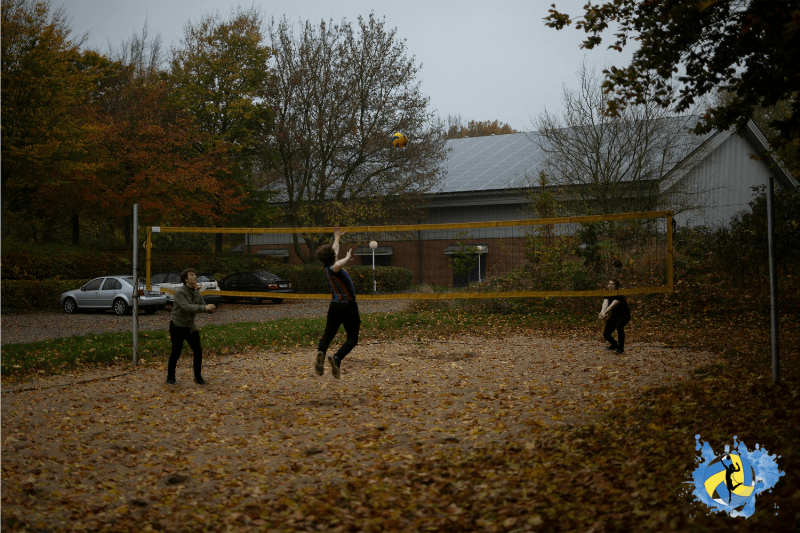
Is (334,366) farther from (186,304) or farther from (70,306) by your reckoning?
(70,306)

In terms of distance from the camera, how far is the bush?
21797 millimetres

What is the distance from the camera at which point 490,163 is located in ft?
117

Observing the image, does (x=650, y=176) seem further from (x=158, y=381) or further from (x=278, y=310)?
(x=158, y=381)

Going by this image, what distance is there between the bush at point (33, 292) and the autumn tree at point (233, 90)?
8139 millimetres

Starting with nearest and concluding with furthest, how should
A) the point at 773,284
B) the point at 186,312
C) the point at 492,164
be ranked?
the point at 773,284
the point at 186,312
the point at 492,164

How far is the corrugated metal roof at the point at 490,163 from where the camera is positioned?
32628mm

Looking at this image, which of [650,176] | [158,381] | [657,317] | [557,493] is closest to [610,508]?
[557,493]

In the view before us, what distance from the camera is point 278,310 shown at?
2189 centimetres

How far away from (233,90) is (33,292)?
13.5 meters

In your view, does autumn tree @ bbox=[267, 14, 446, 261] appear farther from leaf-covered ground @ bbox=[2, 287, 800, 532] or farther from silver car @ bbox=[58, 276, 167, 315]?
leaf-covered ground @ bbox=[2, 287, 800, 532]

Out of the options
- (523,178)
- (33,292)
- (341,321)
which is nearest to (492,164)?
(523,178)

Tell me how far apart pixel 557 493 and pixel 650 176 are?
17.7 m

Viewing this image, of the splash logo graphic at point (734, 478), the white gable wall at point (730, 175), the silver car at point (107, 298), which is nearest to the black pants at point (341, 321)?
the splash logo graphic at point (734, 478)

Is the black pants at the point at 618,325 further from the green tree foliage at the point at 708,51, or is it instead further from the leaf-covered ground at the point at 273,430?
the green tree foliage at the point at 708,51
